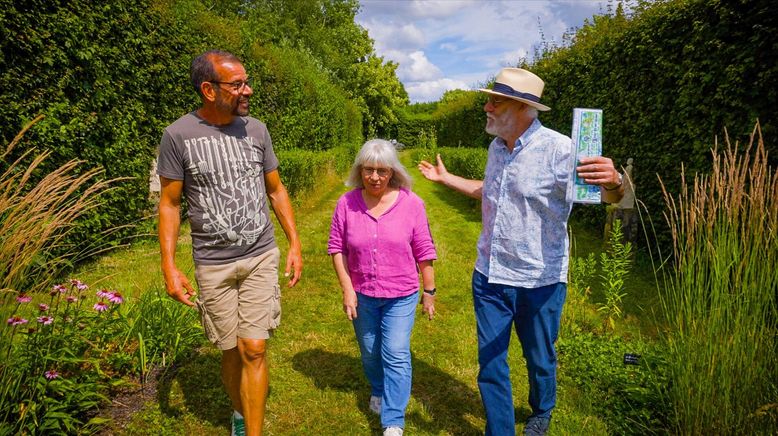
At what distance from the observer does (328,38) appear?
135 ft

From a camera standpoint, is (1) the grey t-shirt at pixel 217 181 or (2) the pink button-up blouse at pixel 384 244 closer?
(1) the grey t-shirt at pixel 217 181

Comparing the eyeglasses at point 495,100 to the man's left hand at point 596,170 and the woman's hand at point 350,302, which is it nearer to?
the man's left hand at point 596,170

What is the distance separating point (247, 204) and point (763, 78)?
514 cm

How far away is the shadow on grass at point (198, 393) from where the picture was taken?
348 cm

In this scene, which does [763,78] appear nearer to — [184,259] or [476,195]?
[476,195]

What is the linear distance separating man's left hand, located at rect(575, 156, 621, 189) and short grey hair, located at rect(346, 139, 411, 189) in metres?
1.23

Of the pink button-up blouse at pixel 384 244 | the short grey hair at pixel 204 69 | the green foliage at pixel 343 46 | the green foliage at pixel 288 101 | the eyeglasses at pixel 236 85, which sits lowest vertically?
the pink button-up blouse at pixel 384 244

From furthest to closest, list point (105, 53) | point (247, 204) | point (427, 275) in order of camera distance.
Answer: point (105, 53), point (427, 275), point (247, 204)

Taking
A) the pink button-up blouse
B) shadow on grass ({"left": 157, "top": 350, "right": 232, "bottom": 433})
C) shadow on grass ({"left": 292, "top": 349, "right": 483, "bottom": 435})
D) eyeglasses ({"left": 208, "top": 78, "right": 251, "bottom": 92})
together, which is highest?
eyeglasses ({"left": 208, "top": 78, "right": 251, "bottom": 92})

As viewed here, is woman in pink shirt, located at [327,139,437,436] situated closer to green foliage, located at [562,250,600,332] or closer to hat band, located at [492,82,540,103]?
hat band, located at [492,82,540,103]

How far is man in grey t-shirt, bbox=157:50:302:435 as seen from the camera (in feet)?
9.05

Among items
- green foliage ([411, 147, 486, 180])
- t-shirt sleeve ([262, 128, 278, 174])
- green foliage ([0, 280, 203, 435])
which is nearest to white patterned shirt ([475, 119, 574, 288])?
t-shirt sleeve ([262, 128, 278, 174])

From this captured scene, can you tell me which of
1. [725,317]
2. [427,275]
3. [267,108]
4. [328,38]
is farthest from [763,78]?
[328,38]

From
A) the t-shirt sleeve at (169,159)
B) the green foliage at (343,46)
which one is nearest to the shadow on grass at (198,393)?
the t-shirt sleeve at (169,159)
